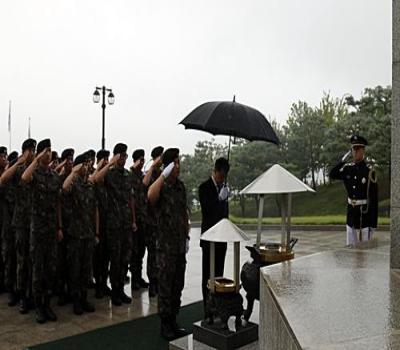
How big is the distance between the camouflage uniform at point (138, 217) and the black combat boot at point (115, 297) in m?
0.71

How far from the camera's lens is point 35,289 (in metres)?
4.35

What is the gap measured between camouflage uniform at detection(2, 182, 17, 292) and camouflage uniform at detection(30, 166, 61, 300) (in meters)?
0.87

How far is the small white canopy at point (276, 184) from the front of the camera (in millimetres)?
3182

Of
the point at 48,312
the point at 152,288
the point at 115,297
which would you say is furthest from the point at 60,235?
the point at 152,288

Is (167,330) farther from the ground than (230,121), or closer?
closer

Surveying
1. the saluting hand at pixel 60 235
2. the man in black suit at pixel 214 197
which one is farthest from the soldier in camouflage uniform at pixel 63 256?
the man in black suit at pixel 214 197

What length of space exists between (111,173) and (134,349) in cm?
221

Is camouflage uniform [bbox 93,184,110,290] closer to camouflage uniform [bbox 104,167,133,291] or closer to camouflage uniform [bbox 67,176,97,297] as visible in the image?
camouflage uniform [bbox 104,167,133,291]

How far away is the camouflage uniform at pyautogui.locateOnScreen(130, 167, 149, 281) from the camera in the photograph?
18.6ft

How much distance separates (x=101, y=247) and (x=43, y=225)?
4.02ft

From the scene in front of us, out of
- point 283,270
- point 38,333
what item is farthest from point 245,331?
point 38,333

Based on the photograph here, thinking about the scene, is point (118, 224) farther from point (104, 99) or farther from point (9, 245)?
point (104, 99)

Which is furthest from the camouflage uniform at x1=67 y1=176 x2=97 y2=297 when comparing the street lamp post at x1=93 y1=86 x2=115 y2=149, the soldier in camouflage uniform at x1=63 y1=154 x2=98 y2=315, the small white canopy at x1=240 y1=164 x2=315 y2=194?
the street lamp post at x1=93 y1=86 x2=115 y2=149

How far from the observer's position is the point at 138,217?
577 cm
